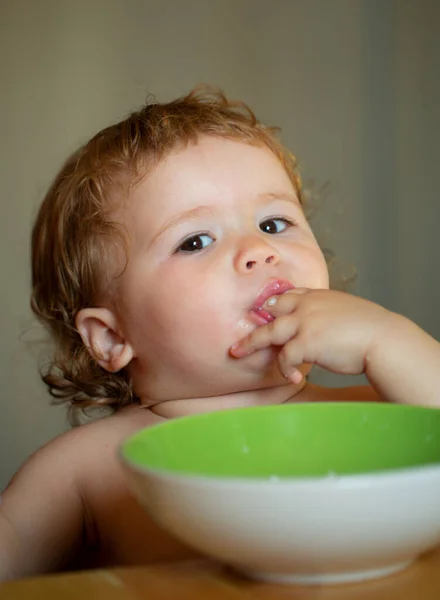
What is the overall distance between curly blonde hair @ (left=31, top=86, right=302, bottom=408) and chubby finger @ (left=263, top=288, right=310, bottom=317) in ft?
0.86

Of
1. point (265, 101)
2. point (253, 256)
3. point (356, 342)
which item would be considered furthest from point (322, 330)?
point (265, 101)

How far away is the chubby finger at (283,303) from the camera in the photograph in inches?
36.3

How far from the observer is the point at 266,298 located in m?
0.96

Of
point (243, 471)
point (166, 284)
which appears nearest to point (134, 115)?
point (166, 284)

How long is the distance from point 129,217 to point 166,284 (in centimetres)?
13

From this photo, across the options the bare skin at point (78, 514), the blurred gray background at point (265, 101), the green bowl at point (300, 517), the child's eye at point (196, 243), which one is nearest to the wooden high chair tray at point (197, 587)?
the green bowl at point (300, 517)

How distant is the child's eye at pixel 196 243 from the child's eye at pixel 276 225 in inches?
3.5

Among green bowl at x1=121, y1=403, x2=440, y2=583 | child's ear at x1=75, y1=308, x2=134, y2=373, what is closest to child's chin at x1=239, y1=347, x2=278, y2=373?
child's ear at x1=75, y1=308, x2=134, y2=373

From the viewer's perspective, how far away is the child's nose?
3.18 feet

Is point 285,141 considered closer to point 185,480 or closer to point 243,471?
point 243,471

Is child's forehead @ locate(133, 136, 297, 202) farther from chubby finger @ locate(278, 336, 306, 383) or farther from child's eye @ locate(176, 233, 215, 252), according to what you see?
chubby finger @ locate(278, 336, 306, 383)

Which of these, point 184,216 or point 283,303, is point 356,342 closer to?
point 283,303

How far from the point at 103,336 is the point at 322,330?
0.40 metres

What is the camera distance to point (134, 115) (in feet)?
4.12
